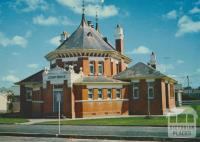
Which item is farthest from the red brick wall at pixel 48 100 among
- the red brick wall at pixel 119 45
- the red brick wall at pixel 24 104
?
the red brick wall at pixel 119 45

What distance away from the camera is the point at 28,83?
42.0 m

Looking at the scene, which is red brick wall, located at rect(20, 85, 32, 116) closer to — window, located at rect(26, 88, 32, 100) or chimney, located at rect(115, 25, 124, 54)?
window, located at rect(26, 88, 32, 100)

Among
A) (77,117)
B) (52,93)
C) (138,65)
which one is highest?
(138,65)

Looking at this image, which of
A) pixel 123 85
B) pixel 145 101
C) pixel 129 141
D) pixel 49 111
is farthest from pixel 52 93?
pixel 129 141

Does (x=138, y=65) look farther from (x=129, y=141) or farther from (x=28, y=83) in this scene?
(x=129, y=141)

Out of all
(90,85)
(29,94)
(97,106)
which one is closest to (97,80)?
(90,85)

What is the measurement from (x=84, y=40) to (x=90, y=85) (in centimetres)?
864

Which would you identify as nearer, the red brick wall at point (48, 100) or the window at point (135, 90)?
the red brick wall at point (48, 100)

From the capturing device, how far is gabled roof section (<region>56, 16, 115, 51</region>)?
41875 millimetres

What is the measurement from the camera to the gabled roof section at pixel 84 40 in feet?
137

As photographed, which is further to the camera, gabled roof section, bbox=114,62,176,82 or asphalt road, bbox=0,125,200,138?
gabled roof section, bbox=114,62,176,82

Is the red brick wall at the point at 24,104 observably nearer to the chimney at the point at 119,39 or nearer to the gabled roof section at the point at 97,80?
the gabled roof section at the point at 97,80

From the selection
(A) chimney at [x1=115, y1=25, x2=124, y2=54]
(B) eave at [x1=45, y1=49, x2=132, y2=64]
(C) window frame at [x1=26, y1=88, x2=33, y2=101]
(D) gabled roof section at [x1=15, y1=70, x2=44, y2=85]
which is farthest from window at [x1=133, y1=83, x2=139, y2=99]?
(C) window frame at [x1=26, y1=88, x2=33, y2=101]

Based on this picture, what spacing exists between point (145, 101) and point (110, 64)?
7346mm
